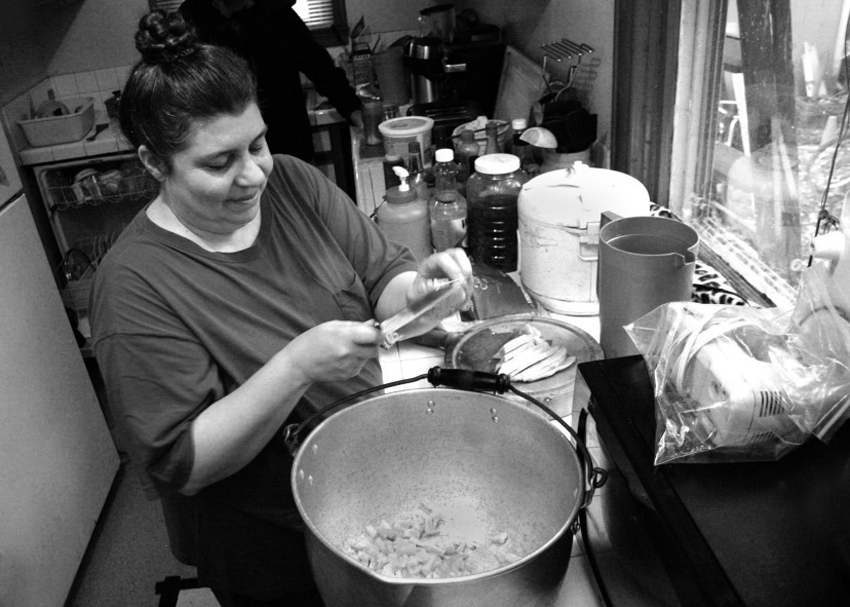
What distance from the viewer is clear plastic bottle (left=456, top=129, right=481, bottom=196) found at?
6.26 feet

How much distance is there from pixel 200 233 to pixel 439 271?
1.29ft

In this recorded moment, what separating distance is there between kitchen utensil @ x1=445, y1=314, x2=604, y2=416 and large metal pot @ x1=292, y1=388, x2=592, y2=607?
27 cm

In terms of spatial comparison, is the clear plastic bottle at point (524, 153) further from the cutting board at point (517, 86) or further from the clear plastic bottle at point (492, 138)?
the cutting board at point (517, 86)

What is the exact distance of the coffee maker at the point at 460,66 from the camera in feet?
8.79

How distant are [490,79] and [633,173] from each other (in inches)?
47.5

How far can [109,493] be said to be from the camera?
240cm

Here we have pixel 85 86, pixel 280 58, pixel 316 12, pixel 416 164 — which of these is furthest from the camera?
pixel 316 12

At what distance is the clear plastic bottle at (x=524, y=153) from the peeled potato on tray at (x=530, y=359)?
659 mm

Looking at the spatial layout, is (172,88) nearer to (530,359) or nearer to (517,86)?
(530,359)

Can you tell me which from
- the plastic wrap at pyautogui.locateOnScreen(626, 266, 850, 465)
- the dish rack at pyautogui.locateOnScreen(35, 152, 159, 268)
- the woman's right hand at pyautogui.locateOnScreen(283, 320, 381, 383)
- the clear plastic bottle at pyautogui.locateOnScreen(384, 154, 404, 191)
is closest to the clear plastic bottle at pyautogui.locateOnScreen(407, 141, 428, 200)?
the clear plastic bottle at pyautogui.locateOnScreen(384, 154, 404, 191)

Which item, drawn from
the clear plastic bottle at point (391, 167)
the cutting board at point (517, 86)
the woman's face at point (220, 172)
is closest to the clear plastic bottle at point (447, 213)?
the clear plastic bottle at point (391, 167)

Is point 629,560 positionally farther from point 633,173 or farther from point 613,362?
point 633,173

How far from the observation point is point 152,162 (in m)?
1.02

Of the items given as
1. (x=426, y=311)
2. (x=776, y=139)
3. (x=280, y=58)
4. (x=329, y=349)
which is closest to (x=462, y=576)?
(x=329, y=349)
